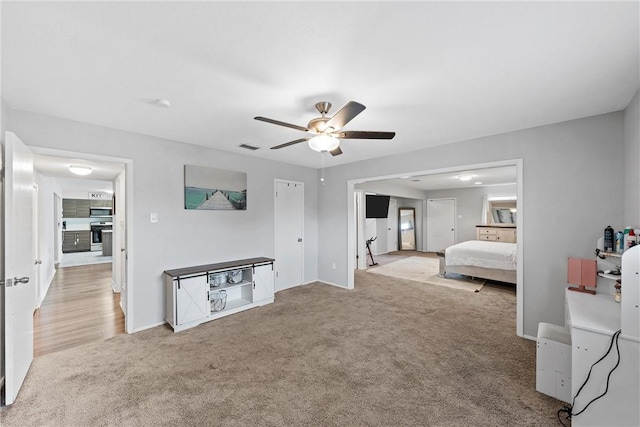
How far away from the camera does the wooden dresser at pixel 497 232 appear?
26.0ft

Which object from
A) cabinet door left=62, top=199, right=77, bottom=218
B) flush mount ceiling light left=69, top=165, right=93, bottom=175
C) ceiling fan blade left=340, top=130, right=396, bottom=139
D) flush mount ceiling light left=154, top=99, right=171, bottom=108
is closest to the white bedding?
ceiling fan blade left=340, top=130, right=396, bottom=139

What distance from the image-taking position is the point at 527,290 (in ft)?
10.1

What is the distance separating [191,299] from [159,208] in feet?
4.00

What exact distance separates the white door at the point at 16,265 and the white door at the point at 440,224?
33.5ft

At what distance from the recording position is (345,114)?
199 centimetres

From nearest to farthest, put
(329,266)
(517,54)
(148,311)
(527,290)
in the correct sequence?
(517,54), (527,290), (148,311), (329,266)

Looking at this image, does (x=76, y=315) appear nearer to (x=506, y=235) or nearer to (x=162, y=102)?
(x=162, y=102)

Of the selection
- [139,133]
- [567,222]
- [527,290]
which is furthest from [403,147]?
[139,133]

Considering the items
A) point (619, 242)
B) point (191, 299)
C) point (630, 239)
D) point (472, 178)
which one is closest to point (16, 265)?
point (191, 299)

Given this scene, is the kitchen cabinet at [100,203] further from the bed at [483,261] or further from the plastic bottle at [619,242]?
the plastic bottle at [619,242]

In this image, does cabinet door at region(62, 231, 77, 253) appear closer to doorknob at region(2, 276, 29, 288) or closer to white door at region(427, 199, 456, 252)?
doorknob at region(2, 276, 29, 288)

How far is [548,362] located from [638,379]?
0.56m

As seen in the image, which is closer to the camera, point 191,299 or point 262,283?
point 191,299

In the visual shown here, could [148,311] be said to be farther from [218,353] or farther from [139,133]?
[139,133]
